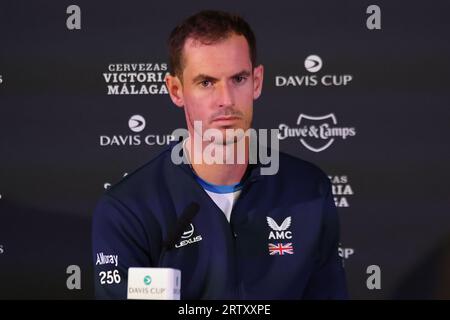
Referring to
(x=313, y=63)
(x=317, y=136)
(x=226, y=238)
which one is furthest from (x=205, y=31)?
(x=226, y=238)

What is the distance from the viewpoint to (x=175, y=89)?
3.50 metres

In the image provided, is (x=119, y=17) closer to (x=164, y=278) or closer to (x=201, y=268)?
(x=201, y=268)

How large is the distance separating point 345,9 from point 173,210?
4.00ft

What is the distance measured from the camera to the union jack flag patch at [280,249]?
10.8 feet

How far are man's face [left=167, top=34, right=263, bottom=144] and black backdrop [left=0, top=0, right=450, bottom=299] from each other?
150 mm

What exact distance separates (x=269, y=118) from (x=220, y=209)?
52 cm

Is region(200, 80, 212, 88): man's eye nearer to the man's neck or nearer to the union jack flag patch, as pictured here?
the man's neck

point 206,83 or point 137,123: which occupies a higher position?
point 206,83

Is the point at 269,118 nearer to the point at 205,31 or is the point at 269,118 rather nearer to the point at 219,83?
the point at 219,83

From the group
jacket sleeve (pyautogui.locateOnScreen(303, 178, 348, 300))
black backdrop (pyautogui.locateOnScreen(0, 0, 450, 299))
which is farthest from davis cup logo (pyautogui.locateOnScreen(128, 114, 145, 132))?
jacket sleeve (pyautogui.locateOnScreen(303, 178, 348, 300))

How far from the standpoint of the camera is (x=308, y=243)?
3320 mm

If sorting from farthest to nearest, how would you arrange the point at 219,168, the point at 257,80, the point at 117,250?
the point at 257,80 → the point at 219,168 → the point at 117,250
